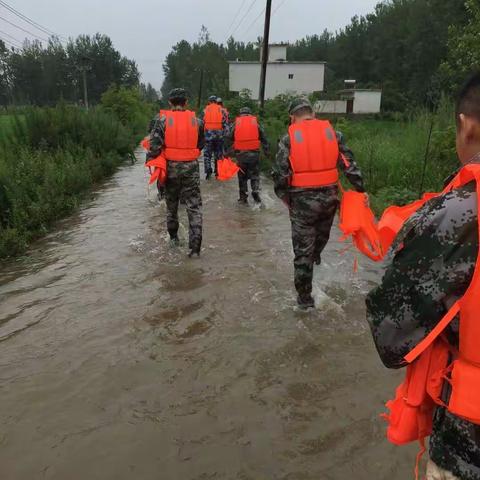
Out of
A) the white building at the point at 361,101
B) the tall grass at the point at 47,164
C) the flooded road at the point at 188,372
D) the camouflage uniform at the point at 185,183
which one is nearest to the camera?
the flooded road at the point at 188,372

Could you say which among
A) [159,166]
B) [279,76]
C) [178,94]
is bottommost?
[159,166]

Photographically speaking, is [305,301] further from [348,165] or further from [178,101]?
[178,101]

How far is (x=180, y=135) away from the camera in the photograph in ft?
22.1

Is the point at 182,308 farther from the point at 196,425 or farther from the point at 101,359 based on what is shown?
the point at 196,425

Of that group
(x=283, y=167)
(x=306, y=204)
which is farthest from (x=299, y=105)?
(x=306, y=204)

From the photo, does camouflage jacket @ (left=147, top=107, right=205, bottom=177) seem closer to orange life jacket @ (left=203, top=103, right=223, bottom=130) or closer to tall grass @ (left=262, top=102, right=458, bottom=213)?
tall grass @ (left=262, top=102, right=458, bottom=213)

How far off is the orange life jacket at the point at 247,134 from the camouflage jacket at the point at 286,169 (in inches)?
216

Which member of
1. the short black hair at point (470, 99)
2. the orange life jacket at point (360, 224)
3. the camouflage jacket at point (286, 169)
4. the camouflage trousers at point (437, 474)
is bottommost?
the camouflage trousers at point (437, 474)

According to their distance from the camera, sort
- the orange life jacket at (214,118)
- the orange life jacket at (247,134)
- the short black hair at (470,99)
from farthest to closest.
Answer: the orange life jacket at (214,118) → the orange life jacket at (247,134) → the short black hair at (470,99)

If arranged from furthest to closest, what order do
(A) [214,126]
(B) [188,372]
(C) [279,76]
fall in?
(C) [279,76], (A) [214,126], (B) [188,372]

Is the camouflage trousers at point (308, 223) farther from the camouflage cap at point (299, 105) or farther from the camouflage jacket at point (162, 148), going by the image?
the camouflage jacket at point (162, 148)

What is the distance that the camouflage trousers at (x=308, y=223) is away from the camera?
15.8 feet

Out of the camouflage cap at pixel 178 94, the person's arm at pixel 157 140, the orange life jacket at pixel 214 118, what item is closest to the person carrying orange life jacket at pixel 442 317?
the person's arm at pixel 157 140

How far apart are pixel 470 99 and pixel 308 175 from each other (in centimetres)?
327
